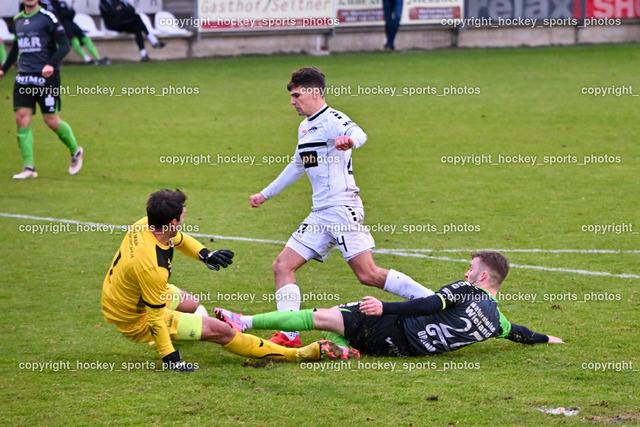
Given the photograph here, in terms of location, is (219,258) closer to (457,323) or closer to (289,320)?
(289,320)

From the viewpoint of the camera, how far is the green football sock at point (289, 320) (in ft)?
22.1

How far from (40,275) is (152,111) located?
35.5 feet

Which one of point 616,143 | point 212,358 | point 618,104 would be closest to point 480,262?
point 212,358

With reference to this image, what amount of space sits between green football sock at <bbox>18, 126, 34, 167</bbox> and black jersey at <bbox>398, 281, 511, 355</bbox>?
8701mm

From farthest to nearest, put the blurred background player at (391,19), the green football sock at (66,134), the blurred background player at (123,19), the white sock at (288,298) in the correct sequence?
the blurred background player at (391,19)
the blurred background player at (123,19)
the green football sock at (66,134)
the white sock at (288,298)

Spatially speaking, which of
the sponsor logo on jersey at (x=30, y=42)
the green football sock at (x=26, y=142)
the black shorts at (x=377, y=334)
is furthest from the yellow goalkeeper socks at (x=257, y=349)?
the sponsor logo on jersey at (x=30, y=42)

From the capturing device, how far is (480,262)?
6.88 m

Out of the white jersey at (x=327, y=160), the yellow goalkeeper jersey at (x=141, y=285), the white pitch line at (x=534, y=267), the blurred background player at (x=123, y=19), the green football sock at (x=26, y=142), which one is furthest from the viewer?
the blurred background player at (x=123, y=19)

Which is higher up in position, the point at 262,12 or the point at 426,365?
the point at 262,12

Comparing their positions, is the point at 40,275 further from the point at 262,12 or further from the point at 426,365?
the point at 262,12

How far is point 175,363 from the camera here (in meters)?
6.43

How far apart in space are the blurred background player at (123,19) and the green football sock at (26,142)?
464 inches

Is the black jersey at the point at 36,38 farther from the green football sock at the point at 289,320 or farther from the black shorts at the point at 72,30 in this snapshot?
the black shorts at the point at 72,30

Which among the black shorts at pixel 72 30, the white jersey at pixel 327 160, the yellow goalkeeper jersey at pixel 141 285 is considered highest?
the black shorts at pixel 72 30
